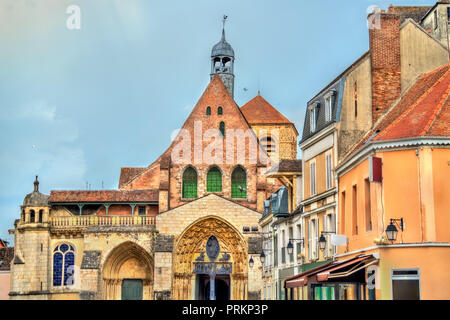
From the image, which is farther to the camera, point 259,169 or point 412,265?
point 259,169

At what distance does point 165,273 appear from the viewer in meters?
49.2

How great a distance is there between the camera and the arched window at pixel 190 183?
54.3 m

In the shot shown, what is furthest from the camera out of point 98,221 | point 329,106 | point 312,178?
point 98,221

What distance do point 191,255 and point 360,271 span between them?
3248cm

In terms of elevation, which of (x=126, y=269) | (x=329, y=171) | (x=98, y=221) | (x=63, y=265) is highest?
(x=98, y=221)

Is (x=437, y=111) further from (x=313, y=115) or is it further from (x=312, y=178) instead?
(x=313, y=115)

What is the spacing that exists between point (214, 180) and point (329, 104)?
1123 inches

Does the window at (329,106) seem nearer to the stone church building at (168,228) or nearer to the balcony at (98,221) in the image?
the stone church building at (168,228)

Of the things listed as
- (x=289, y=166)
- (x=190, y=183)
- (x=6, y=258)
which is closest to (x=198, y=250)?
(x=190, y=183)

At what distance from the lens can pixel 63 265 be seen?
51.7m

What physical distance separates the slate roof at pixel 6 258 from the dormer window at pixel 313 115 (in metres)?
34.8

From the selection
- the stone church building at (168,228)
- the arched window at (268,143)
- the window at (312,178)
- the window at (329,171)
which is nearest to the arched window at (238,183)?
the stone church building at (168,228)
